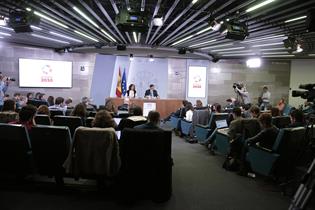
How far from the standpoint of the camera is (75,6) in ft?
19.4

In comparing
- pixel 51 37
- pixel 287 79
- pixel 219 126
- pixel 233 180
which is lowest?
pixel 233 180

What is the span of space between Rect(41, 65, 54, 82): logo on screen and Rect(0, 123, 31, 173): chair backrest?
322 inches

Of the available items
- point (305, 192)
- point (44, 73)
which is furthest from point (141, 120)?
point (44, 73)

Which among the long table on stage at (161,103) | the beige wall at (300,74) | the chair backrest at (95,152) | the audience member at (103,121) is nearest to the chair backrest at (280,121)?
the audience member at (103,121)

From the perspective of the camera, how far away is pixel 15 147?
11.8ft

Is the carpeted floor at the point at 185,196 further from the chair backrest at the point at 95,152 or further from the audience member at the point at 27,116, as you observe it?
the audience member at the point at 27,116

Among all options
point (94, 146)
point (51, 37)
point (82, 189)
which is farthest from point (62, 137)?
point (51, 37)

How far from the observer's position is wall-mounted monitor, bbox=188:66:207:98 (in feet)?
41.8

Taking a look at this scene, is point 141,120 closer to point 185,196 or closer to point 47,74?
point 185,196

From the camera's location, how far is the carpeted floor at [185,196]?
3348 mm

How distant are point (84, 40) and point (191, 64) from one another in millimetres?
4713

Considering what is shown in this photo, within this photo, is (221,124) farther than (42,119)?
Yes

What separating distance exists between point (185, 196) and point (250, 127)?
2.00m

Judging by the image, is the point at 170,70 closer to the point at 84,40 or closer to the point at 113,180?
the point at 84,40
